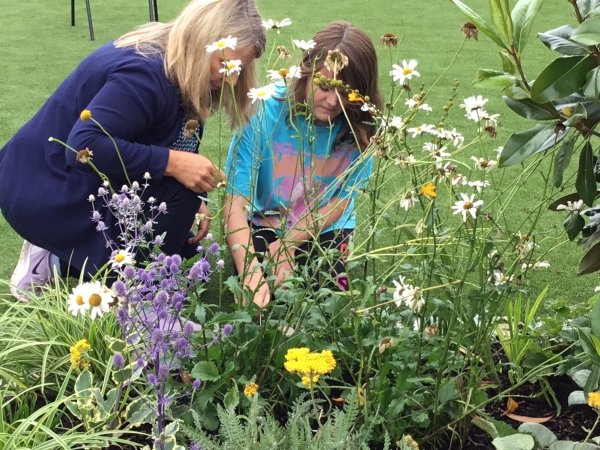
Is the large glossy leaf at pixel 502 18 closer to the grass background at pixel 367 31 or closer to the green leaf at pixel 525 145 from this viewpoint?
the green leaf at pixel 525 145

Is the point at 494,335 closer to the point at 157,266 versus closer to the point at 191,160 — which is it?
the point at 157,266

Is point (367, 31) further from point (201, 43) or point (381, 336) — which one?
point (381, 336)

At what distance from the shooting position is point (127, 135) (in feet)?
7.84

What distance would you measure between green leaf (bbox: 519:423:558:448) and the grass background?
1.29m

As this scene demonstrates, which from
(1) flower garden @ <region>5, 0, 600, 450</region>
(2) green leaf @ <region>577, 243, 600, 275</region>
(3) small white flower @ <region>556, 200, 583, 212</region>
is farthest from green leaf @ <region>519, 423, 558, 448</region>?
(3) small white flower @ <region>556, 200, 583, 212</region>

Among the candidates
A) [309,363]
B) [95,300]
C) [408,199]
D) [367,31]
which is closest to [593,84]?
[408,199]

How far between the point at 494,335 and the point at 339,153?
40.9 inches

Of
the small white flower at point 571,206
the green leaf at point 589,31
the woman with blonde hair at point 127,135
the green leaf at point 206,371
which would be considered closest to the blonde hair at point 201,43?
the woman with blonde hair at point 127,135

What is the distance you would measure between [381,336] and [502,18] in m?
0.71

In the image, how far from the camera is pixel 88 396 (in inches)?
62.6

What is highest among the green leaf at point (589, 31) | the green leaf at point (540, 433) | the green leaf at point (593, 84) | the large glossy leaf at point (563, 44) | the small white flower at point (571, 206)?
the green leaf at point (589, 31)

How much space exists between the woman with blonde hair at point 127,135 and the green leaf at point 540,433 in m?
1.26

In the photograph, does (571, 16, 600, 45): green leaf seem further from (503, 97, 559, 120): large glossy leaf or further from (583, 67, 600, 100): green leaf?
(503, 97, 559, 120): large glossy leaf

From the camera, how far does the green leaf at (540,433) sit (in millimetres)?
1558
